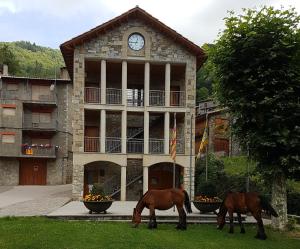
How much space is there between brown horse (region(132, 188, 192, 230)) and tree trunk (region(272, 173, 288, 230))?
153 inches

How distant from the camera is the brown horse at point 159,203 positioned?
53.9ft

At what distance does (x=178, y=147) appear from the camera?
102ft

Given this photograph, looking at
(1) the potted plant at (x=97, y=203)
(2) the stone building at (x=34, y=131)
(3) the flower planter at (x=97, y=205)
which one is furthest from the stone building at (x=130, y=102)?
(2) the stone building at (x=34, y=131)

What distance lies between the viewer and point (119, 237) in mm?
14148

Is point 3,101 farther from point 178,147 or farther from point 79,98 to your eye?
point 178,147

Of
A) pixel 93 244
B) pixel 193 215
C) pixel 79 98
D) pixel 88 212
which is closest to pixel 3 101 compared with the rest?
pixel 79 98

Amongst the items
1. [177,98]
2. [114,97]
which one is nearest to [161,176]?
[177,98]

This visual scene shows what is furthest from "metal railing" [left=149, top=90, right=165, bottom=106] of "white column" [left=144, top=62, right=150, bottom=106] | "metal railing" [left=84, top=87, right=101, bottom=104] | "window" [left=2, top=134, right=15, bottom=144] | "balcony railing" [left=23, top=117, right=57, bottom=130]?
"window" [left=2, top=134, right=15, bottom=144]

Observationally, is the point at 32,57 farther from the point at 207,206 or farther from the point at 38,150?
the point at 207,206

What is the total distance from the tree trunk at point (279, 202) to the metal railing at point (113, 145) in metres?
13.8

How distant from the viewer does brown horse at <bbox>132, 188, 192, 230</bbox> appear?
1644 cm

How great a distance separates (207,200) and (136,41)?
1311 centimetres

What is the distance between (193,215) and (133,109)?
37.4 ft

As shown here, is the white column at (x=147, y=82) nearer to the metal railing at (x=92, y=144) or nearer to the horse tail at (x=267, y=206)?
the metal railing at (x=92, y=144)
